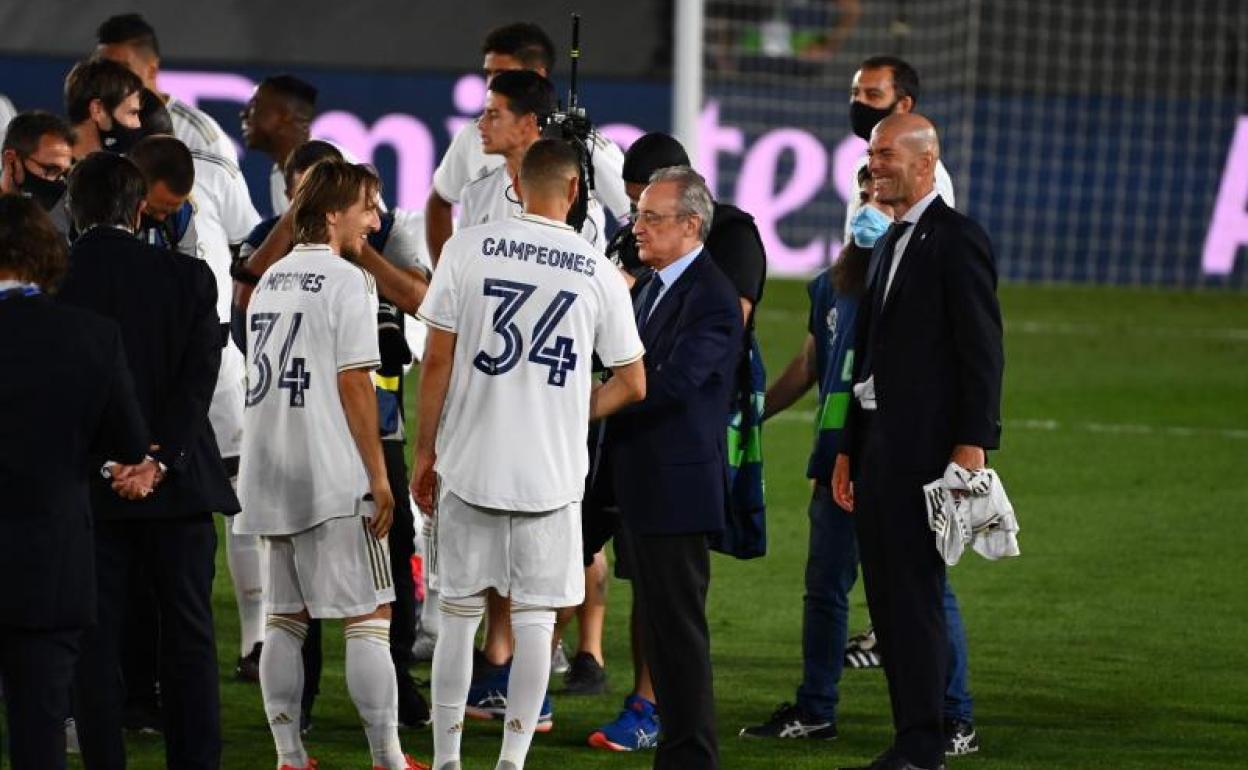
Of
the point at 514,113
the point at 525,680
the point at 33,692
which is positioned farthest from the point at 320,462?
the point at 514,113

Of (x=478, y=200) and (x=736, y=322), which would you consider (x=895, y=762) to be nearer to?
(x=736, y=322)

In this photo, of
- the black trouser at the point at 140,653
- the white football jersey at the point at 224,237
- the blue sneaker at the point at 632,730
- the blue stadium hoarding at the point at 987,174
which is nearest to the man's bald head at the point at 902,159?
the blue sneaker at the point at 632,730

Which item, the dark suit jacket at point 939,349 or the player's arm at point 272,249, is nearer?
the dark suit jacket at point 939,349

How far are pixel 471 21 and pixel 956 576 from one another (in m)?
10.2

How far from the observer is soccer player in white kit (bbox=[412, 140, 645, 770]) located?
5.70 meters

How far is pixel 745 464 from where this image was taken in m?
6.41

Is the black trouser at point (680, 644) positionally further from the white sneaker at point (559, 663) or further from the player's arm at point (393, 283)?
the white sneaker at point (559, 663)

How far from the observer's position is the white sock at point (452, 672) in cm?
588

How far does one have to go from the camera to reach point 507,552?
5.82 m

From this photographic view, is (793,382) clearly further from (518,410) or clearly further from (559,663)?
(518,410)

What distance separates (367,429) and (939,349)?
59.7 inches

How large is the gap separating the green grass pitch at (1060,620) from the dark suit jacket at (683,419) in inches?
39.1

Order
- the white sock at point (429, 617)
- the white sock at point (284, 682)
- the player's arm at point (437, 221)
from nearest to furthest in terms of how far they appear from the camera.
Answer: the white sock at point (284, 682) → the white sock at point (429, 617) → the player's arm at point (437, 221)

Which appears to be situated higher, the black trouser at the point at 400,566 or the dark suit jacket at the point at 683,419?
the dark suit jacket at the point at 683,419
